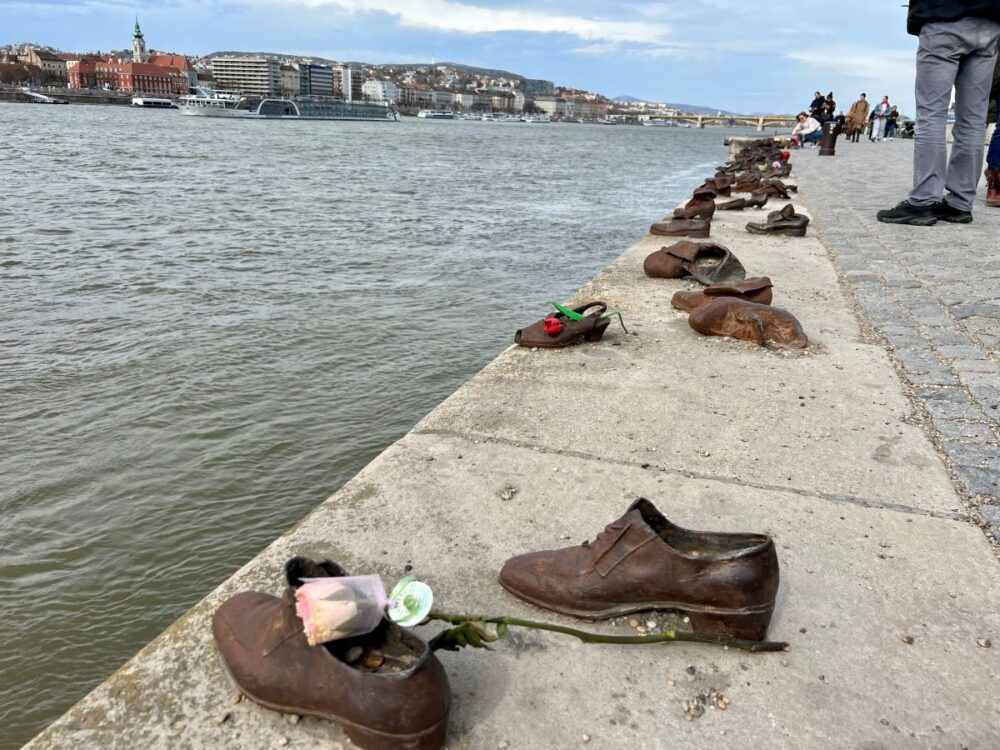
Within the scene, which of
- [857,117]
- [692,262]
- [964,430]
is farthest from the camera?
[857,117]

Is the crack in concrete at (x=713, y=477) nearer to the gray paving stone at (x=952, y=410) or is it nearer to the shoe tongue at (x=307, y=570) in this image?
the gray paving stone at (x=952, y=410)

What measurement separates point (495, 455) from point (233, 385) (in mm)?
2752

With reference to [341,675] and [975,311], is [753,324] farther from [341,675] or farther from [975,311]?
[341,675]

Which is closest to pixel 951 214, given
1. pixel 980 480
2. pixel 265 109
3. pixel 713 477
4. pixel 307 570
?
pixel 980 480

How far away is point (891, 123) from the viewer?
3384 cm

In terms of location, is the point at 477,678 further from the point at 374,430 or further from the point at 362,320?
the point at 362,320

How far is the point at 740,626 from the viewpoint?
69.2 inches

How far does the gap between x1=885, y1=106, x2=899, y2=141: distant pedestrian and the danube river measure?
25.7 m

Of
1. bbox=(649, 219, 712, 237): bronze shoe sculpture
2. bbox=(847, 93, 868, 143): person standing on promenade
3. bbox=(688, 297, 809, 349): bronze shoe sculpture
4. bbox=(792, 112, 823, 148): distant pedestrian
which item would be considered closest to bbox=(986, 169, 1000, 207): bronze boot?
bbox=(649, 219, 712, 237): bronze shoe sculpture

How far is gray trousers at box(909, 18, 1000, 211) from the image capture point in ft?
22.4

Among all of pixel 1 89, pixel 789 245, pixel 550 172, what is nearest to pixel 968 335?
pixel 789 245

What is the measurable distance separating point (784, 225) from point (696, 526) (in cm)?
605

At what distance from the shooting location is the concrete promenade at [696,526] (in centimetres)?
154

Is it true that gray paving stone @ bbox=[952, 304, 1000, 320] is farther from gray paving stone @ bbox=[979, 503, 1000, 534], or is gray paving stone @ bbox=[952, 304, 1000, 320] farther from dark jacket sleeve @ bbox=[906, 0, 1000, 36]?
dark jacket sleeve @ bbox=[906, 0, 1000, 36]
